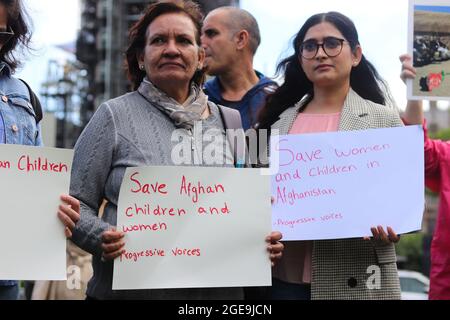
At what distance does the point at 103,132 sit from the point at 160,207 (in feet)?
0.88

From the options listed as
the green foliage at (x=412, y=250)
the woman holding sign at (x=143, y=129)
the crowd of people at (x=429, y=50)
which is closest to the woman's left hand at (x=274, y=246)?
the woman holding sign at (x=143, y=129)

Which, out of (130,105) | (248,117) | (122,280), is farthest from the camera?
(248,117)

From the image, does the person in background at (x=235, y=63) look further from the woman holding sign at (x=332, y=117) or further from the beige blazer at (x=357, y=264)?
the beige blazer at (x=357, y=264)

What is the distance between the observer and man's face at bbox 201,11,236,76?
7.66ft

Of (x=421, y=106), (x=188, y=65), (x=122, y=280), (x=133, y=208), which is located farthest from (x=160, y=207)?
(x=421, y=106)

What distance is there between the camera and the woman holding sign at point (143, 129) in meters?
2.04

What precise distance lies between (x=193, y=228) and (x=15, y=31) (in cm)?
76

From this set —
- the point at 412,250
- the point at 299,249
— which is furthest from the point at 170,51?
the point at 412,250

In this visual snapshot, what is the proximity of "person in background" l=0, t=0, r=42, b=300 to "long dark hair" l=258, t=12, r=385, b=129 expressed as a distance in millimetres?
702

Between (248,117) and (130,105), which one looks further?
(248,117)

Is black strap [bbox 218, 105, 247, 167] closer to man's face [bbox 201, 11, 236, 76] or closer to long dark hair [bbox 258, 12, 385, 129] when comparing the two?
long dark hair [bbox 258, 12, 385, 129]

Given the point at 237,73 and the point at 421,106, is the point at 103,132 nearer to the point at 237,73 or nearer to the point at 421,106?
the point at 237,73

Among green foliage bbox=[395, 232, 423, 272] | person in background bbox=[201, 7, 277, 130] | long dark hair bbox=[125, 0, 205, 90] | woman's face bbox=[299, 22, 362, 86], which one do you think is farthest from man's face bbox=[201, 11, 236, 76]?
green foliage bbox=[395, 232, 423, 272]

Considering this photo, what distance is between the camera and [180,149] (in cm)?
209
